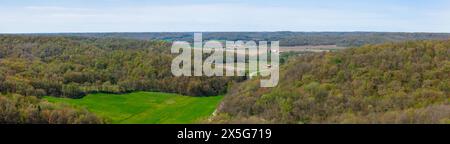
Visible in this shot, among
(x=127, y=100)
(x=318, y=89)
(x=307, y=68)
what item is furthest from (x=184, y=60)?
(x=318, y=89)

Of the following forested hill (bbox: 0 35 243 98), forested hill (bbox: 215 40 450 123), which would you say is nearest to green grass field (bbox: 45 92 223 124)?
forested hill (bbox: 0 35 243 98)

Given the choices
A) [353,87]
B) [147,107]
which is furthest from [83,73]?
[353,87]

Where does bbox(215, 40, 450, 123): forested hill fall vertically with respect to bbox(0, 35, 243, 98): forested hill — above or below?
above

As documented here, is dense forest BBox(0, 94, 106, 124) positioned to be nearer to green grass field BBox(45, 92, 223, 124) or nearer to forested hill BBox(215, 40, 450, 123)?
Answer: green grass field BBox(45, 92, 223, 124)

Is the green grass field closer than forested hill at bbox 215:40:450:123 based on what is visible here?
No

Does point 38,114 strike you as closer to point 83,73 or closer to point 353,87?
point 353,87

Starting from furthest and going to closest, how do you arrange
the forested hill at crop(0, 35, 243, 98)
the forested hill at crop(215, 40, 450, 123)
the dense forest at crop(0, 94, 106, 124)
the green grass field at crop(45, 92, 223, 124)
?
the forested hill at crop(0, 35, 243, 98) < the green grass field at crop(45, 92, 223, 124) < the dense forest at crop(0, 94, 106, 124) < the forested hill at crop(215, 40, 450, 123)

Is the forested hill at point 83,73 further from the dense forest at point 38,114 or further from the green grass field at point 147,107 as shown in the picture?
the dense forest at point 38,114
